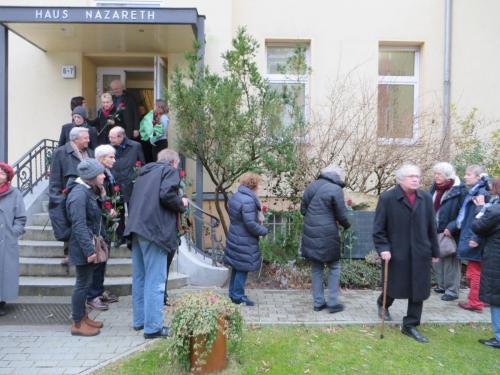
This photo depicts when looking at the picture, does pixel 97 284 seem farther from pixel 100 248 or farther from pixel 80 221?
pixel 80 221

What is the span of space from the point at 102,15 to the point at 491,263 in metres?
6.24

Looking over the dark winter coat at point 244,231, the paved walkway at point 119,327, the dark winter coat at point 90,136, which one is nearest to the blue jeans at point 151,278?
the paved walkway at point 119,327

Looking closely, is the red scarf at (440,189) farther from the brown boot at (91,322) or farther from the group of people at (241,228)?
the brown boot at (91,322)

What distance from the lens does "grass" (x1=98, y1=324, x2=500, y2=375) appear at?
4.38m

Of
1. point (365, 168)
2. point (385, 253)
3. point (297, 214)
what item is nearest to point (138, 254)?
point (385, 253)

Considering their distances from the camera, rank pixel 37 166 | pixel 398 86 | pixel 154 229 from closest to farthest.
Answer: pixel 154 229 → pixel 37 166 → pixel 398 86

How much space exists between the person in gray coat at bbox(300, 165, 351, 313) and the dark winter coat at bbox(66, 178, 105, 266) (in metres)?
2.41

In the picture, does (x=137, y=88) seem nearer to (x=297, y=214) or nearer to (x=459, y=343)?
(x=297, y=214)

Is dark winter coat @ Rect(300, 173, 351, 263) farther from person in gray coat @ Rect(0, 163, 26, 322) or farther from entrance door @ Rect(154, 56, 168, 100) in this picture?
entrance door @ Rect(154, 56, 168, 100)

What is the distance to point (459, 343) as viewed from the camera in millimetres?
5043

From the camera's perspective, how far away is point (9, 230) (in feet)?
18.4

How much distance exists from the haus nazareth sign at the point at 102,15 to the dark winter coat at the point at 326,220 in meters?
3.59

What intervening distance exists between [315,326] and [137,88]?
6895 millimetres

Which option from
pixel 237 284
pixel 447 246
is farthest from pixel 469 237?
pixel 237 284
